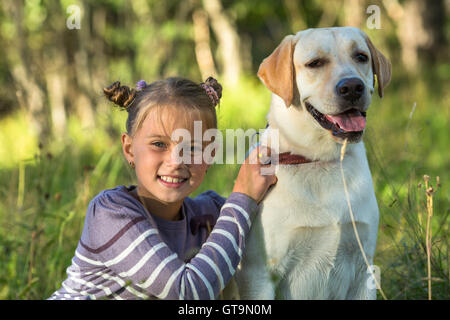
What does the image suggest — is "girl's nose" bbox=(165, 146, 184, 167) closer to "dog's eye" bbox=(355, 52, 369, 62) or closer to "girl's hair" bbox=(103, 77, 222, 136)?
"girl's hair" bbox=(103, 77, 222, 136)

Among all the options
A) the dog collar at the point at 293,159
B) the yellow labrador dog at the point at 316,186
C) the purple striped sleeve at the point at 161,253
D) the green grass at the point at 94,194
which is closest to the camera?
the purple striped sleeve at the point at 161,253

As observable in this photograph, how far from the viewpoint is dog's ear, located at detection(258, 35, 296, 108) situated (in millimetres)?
2055

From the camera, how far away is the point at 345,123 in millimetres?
1982

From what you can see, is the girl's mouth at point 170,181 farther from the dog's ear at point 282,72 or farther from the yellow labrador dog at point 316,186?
the dog's ear at point 282,72

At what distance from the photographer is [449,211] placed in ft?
8.68

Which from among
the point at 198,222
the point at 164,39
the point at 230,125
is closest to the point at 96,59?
the point at 164,39

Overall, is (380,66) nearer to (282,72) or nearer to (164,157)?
(282,72)

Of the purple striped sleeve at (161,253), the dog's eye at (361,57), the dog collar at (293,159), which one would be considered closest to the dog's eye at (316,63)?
the dog's eye at (361,57)

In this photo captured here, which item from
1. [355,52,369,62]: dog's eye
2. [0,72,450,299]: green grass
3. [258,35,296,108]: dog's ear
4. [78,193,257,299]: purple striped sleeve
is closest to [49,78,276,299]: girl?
[78,193,257,299]: purple striped sleeve

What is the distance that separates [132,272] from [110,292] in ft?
0.65

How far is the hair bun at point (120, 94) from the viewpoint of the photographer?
6.91 ft

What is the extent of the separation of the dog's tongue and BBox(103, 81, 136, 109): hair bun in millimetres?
780

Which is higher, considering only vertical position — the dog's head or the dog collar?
the dog's head
